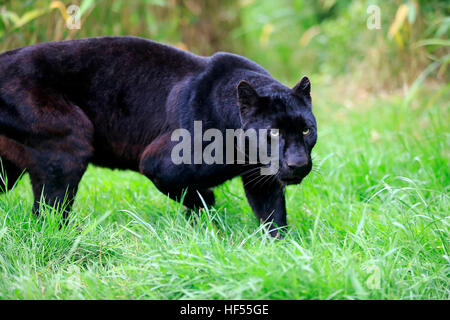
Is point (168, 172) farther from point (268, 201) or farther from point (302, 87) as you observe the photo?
point (302, 87)

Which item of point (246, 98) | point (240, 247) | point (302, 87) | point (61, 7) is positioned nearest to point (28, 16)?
point (61, 7)

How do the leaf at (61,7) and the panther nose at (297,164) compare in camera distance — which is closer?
the panther nose at (297,164)

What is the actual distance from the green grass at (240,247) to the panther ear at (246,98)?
2.06ft

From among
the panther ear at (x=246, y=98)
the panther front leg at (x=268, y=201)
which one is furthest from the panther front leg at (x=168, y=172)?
the panther ear at (x=246, y=98)

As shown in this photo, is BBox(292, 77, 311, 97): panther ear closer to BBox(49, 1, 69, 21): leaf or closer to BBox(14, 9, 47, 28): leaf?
BBox(49, 1, 69, 21): leaf

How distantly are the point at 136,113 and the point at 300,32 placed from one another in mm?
5877

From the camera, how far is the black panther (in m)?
2.79

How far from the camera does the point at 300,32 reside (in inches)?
331

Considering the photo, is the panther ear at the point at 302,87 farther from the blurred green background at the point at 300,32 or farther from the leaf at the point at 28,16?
the leaf at the point at 28,16

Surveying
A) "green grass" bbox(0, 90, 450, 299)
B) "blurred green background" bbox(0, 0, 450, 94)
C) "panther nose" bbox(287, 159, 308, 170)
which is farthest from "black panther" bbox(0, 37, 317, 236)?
"blurred green background" bbox(0, 0, 450, 94)

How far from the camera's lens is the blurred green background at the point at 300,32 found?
466 cm

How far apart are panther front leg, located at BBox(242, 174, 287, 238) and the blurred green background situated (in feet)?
6.84
